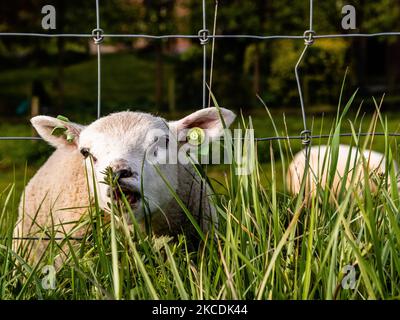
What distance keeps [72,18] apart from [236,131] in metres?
14.1

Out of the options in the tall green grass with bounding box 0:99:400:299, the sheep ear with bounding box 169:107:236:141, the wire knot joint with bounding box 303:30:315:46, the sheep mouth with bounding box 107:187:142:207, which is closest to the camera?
the tall green grass with bounding box 0:99:400:299

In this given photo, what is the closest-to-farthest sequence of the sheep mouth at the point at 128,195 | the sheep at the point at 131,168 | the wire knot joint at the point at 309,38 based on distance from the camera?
the sheep mouth at the point at 128,195, the sheep at the point at 131,168, the wire knot joint at the point at 309,38

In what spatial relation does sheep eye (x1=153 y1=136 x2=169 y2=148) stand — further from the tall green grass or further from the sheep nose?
the tall green grass

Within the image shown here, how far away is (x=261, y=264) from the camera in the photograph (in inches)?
125

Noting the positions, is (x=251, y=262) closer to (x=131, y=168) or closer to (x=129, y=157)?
(x=131, y=168)

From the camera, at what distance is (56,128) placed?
13.8 feet

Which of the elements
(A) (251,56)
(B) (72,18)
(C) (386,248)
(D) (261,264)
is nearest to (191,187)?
(D) (261,264)

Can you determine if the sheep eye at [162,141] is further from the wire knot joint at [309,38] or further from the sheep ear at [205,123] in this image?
the wire knot joint at [309,38]

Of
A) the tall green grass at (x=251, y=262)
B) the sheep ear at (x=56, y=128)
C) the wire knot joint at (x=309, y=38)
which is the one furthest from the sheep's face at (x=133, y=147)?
the wire knot joint at (x=309, y=38)

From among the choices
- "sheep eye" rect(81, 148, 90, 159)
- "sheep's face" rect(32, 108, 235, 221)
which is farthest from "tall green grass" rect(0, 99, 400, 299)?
"sheep eye" rect(81, 148, 90, 159)

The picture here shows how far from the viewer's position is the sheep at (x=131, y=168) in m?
3.67

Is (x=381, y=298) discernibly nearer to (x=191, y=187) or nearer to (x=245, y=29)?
(x=191, y=187)

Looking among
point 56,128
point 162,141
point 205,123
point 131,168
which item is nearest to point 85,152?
point 56,128

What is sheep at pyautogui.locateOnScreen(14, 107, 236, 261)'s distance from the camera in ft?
12.0
